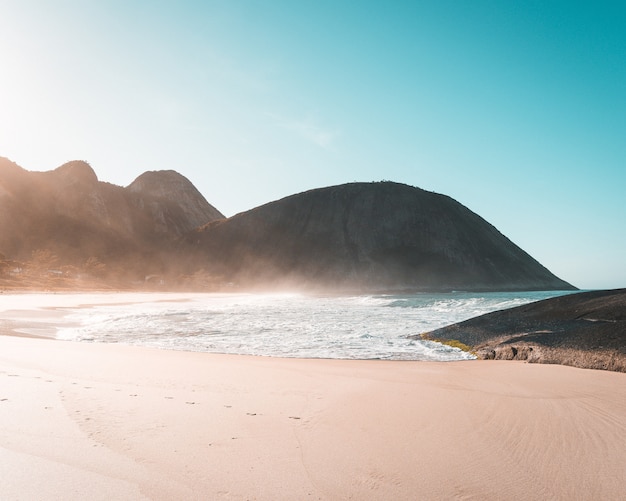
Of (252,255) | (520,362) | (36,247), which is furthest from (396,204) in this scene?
(520,362)

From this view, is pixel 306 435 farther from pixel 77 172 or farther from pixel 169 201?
pixel 169 201

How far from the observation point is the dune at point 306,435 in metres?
3.14

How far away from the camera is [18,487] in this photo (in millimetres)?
2994

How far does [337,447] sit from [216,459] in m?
1.10

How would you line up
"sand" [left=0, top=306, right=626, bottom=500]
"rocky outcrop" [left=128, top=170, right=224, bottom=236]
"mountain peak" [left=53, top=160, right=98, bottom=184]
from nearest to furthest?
1. "sand" [left=0, top=306, right=626, bottom=500]
2. "mountain peak" [left=53, top=160, right=98, bottom=184]
3. "rocky outcrop" [left=128, top=170, right=224, bottom=236]

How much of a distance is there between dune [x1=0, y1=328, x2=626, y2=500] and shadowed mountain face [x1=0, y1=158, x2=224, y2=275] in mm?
120637

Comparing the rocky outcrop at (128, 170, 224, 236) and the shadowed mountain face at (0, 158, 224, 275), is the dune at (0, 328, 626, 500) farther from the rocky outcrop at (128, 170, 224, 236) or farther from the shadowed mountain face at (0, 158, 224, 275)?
the rocky outcrop at (128, 170, 224, 236)

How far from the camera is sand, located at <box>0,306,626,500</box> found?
10.3ft

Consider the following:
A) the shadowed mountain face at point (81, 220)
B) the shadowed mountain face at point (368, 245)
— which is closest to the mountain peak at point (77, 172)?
the shadowed mountain face at point (81, 220)

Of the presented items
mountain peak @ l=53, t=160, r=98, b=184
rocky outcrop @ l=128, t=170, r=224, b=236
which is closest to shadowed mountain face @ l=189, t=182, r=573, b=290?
rocky outcrop @ l=128, t=170, r=224, b=236

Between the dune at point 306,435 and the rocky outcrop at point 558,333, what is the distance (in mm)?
1052

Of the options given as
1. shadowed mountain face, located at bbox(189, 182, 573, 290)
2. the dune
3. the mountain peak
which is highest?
the mountain peak

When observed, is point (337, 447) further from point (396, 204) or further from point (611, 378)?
point (396, 204)

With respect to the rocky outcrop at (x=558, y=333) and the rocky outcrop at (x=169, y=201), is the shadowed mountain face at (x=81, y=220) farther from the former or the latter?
the rocky outcrop at (x=558, y=333)
